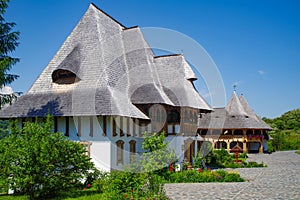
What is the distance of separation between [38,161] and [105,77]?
684 centimetres

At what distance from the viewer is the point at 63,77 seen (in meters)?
17.6

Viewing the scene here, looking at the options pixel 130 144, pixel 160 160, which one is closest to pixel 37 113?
pixel 130 144

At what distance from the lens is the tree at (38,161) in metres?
10.9

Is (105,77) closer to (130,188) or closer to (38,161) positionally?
(38,161)

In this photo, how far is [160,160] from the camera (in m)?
15.7

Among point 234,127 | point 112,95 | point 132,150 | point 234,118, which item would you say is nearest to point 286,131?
point 234,118

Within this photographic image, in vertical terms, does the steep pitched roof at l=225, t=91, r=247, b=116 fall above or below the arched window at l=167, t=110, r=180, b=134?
above

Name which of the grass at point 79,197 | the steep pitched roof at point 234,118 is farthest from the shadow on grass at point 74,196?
the steep pitched roof at point 234,118

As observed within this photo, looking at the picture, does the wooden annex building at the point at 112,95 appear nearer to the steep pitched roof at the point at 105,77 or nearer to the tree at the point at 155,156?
the steep pitched roof at the point at 105,77

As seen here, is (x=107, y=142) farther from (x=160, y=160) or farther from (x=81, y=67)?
(x=81, y=67)

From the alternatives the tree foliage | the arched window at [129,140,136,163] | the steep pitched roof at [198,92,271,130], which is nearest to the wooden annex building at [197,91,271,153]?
the steep pitched roof at [198,92,271,130]

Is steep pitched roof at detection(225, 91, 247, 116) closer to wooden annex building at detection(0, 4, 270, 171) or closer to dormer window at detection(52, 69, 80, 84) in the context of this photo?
wooden annex building at detection(0, 4, 270, 171)

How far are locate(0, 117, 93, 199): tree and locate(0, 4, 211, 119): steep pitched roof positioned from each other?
11.4 feet

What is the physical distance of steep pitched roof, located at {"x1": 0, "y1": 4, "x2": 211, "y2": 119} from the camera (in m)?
16.1
